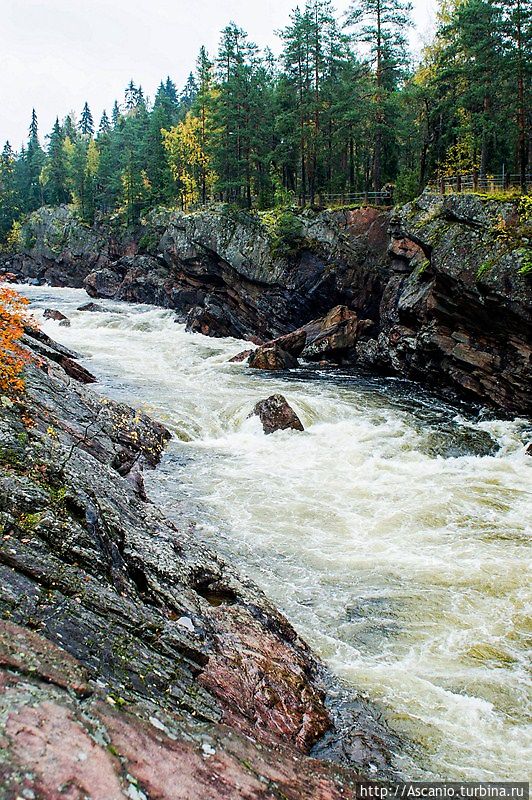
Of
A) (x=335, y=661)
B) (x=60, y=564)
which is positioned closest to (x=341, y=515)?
(x=335, y=661)

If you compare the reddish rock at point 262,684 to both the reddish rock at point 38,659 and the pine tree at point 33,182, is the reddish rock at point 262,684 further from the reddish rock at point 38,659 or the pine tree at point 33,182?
the pine tree at point 33,182

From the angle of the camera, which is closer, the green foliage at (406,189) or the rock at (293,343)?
the rock at (293,343)

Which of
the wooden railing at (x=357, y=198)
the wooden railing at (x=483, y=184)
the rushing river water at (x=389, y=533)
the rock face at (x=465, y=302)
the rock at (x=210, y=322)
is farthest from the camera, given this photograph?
the rock at (x=210, y=322)

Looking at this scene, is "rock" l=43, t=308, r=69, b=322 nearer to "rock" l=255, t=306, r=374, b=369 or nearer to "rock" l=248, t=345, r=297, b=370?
"rock" l=248, t=345, r=297, b=370

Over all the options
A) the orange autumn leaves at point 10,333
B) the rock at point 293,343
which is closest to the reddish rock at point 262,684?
the orange autumn leaves at point 10,333

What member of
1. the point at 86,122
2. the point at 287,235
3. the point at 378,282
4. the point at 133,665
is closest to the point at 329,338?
the point at 378,282

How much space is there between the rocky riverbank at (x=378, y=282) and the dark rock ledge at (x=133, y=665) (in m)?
17.2

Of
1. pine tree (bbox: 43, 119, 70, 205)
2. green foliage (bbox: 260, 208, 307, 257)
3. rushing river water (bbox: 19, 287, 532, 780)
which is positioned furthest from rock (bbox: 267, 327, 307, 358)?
pine tree (bbox: 43, 119, 70, 205)

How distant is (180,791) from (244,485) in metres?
11.3

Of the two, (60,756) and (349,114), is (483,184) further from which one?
(60,756)

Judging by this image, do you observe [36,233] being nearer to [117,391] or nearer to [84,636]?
[117,391]

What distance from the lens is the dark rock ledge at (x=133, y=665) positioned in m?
3.47

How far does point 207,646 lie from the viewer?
662 cm

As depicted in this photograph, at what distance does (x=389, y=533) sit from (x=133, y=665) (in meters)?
8.33
